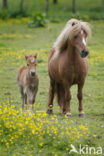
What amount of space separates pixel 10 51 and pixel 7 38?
21.5ft

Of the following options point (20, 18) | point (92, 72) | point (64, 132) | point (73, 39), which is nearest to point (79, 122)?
point (64, 132)

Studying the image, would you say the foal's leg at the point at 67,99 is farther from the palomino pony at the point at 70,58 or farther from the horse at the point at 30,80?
the horse at the point at 30,80

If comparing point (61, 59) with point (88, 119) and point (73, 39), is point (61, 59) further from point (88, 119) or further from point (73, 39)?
point (88, 119)

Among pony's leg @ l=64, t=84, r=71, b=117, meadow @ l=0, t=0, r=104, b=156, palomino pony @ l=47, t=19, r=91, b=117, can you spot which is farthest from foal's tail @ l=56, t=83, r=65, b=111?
pony's leg @ l=64, t=84, r=71, b=117

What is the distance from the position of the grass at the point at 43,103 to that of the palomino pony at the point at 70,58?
0.82 metres

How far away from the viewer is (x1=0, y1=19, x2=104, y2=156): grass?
654 centimetres

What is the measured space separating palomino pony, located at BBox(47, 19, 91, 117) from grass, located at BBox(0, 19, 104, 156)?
32.2 inches

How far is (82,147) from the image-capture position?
6.62 metres

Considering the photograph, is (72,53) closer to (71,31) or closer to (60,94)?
(71,31)

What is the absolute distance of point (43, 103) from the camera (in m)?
10.9

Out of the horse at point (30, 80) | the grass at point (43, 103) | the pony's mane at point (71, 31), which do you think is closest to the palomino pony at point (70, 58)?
the pony's mane at point (71, 31)

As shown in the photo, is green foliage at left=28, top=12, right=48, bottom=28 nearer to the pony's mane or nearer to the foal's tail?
the foal's tail

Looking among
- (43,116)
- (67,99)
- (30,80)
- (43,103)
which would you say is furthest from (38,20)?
(43,116)

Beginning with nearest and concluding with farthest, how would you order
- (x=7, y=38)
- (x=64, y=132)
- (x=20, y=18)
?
(x=64, y=132) < (x=7, y=38) < (x=20, y=18)
